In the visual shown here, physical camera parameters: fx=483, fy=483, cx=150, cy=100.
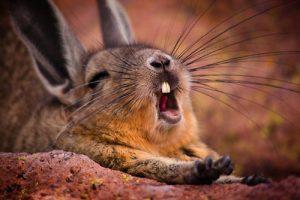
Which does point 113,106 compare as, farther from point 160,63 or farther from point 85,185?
point 85,185

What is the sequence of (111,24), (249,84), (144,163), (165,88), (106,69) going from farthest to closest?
(249,84) → (111,24) → (106,69) → (165,88) → (144,163)

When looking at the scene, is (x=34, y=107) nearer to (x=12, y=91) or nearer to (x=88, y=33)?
(x=12, y=91)

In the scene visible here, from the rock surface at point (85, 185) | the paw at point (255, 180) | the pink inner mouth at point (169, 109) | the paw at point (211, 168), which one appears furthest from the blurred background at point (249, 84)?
the rock surface at point (85, 185)

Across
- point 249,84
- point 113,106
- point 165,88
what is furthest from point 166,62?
point 249,84

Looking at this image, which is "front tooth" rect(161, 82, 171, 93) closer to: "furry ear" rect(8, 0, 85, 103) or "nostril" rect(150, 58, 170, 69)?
"nostril" rect(150, 58, 170, 69)

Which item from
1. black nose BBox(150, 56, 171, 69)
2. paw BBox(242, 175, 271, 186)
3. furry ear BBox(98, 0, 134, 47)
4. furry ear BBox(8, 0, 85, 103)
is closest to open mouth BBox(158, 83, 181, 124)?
black nose BBox(150, 56, 171, 69)
